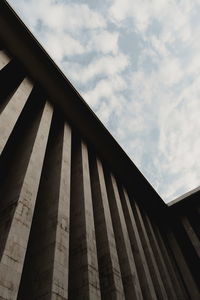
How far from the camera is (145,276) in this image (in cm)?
1063

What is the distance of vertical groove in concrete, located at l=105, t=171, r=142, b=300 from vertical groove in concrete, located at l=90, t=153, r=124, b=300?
890 mm

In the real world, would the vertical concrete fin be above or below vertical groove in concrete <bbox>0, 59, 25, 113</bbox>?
below

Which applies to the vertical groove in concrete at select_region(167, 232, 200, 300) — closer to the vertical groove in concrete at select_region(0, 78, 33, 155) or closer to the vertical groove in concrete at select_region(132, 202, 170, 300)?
the vertical groove in concrete at select_region(132, 202, 170, 300)

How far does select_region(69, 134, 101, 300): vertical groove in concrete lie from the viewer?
6.93 m

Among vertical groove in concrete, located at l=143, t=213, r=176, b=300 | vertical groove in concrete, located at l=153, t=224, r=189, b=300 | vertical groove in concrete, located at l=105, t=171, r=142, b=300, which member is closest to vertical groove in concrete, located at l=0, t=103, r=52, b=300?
vertical groove in concrete, located at l=105, t=171, r=142, b=300

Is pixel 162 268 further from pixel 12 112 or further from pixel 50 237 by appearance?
pixel 12 112

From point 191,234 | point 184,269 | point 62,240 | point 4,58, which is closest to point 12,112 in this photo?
point 4,58

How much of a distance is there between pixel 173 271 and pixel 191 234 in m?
2.94

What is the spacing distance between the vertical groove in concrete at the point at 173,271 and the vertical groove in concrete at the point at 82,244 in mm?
8406

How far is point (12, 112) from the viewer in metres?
8.49

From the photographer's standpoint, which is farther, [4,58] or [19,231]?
[4,58]

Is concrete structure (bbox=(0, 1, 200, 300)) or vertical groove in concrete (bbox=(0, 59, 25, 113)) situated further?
vertical groove in concrete (bbox=(0, 59, 25, 113))

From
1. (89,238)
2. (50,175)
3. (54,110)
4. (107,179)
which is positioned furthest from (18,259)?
(107,179)

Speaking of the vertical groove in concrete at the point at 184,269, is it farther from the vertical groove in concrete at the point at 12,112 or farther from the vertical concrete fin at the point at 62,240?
the vertical groove in concrete at the point at 12,112
